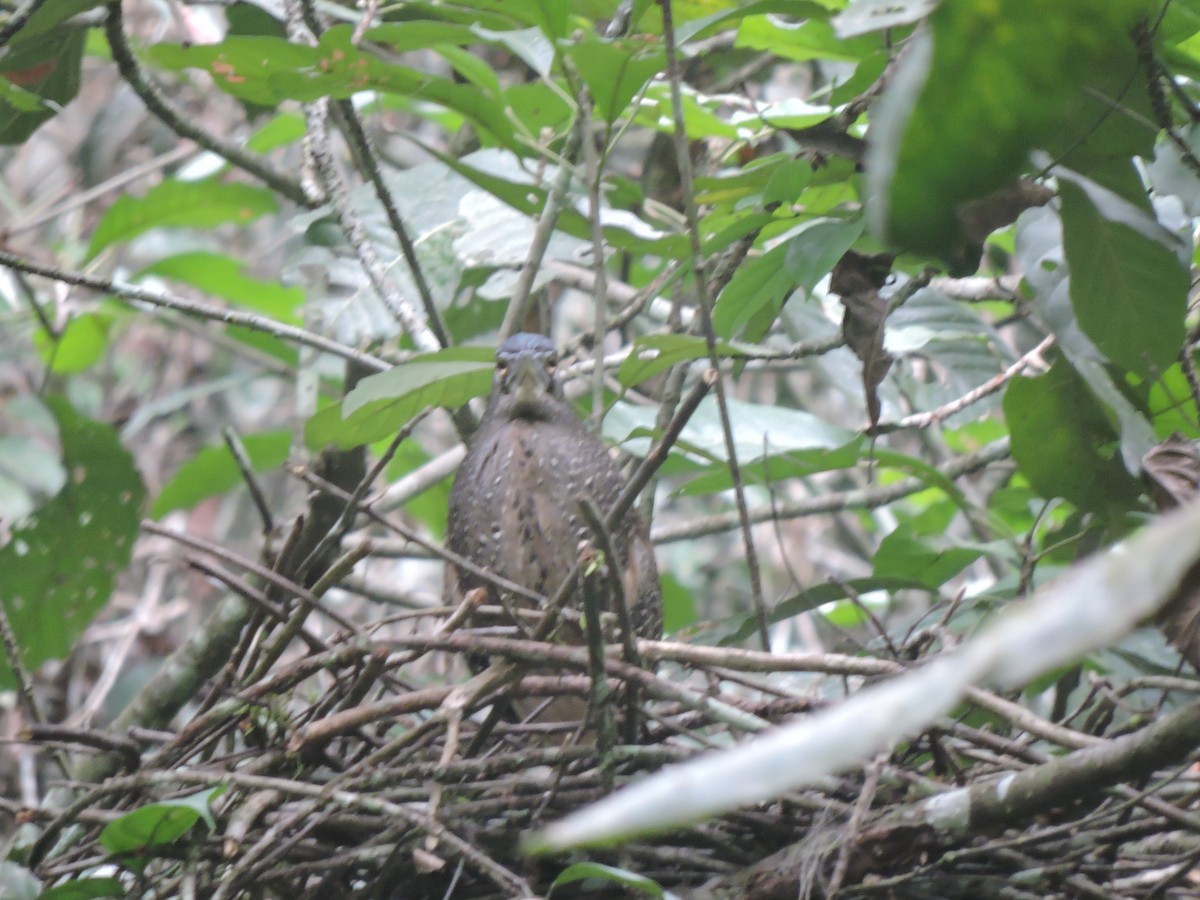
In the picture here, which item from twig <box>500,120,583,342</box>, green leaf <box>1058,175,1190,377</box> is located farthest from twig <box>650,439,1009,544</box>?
green leaf <box>1058,175,1190,377</box>

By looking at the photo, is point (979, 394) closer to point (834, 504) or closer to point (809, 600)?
point (809, 600)

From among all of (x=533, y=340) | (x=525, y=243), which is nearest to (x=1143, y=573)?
(x=533, y=340)

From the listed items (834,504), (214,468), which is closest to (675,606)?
(834,504)

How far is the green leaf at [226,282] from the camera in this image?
157 inches

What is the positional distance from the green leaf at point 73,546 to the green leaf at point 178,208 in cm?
98

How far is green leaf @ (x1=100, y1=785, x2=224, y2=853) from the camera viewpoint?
1638 millimetres

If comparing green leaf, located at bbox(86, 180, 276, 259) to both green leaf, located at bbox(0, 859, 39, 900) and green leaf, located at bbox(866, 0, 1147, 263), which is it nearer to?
green leaf, located at bbox(0, 859, 39, 900)

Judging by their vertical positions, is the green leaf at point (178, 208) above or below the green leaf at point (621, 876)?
above

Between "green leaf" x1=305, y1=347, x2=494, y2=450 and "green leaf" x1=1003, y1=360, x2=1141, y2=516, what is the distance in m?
0.98

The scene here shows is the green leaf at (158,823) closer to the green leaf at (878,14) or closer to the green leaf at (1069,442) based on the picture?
the green leaf at (878,14)

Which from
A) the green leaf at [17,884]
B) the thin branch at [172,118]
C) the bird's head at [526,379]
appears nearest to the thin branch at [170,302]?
the bird's head at [526,379]

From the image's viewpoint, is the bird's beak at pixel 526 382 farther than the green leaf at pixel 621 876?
Yes

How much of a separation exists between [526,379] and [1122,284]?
1.34m

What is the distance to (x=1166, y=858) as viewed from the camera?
166 cm
